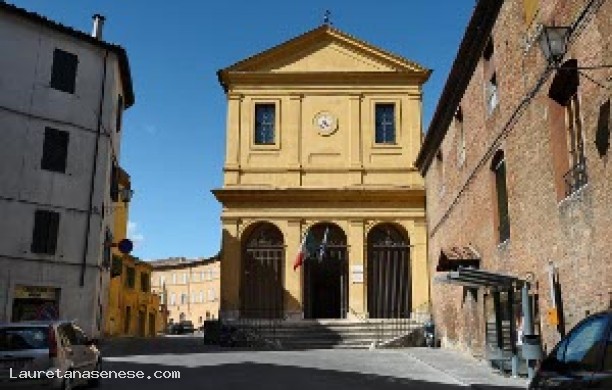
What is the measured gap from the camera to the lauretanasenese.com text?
32.4 feet

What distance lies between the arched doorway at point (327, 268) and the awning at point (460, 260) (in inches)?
386

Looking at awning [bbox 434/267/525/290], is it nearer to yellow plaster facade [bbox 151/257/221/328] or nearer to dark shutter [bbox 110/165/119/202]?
dark shutter [bbox 110/165/119/202]

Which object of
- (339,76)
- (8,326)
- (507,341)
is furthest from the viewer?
(339,76)

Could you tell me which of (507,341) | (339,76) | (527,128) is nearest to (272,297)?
(339,76)

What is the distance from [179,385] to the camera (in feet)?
41.9

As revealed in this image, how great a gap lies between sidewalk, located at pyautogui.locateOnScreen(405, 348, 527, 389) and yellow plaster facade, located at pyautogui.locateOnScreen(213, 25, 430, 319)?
716 centimetres

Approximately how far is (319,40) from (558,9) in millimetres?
20160

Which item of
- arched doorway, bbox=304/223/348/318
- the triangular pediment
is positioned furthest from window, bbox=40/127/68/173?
arched doorway, bbox=304/223/348/318

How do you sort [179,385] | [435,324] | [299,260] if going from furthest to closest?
[299,260] < [435,324] < [179,385]

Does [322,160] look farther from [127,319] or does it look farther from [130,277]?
[127,319]

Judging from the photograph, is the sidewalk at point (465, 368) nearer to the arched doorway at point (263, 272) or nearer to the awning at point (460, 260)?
the awning at point (460, 260)

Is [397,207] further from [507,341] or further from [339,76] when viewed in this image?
[507,341]

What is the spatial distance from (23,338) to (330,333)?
15986mm

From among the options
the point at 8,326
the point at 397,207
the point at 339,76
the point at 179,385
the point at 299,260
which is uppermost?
the point at 339,76
